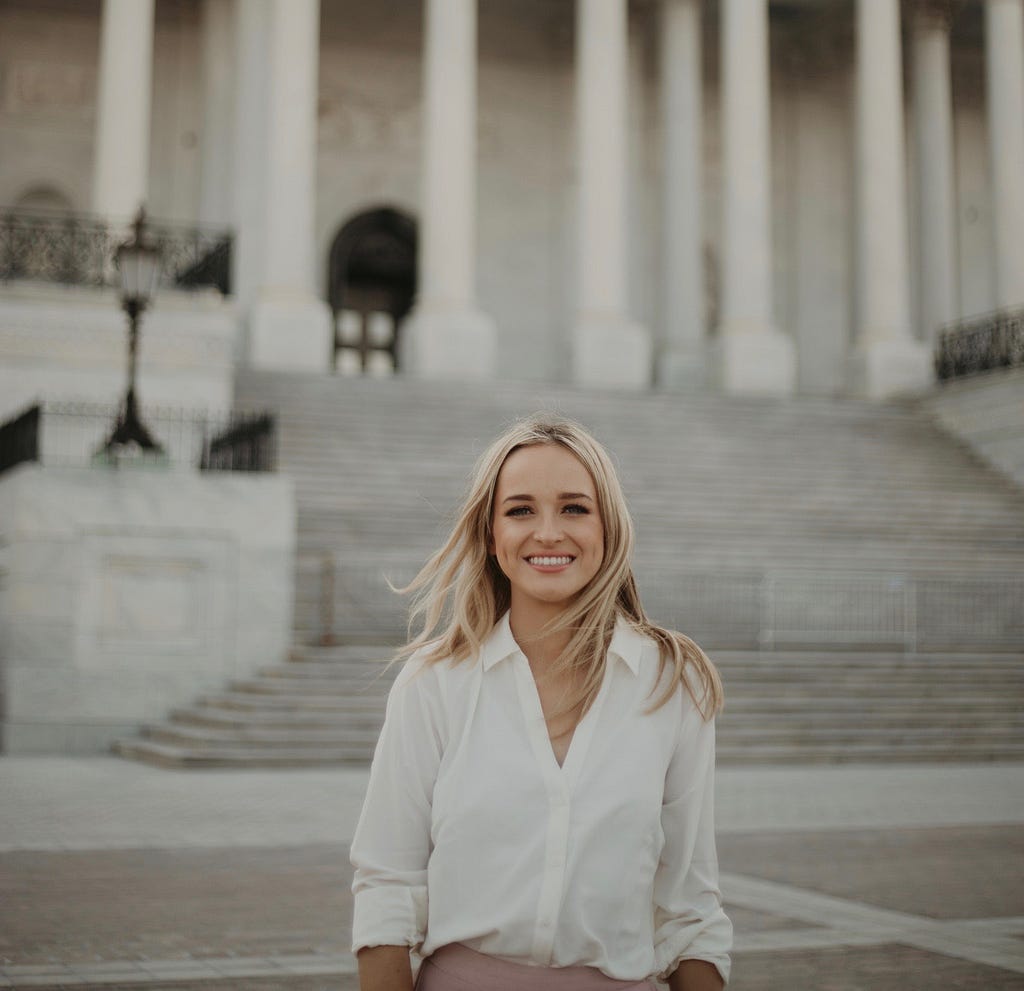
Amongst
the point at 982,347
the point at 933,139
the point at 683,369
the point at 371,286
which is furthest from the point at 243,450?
the point at 933,139

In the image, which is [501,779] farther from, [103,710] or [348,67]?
[348,67]

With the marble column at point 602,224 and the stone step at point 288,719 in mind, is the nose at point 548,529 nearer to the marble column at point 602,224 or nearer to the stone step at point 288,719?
the stone step at point 288,719

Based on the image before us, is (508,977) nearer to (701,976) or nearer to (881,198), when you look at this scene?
(701,976)

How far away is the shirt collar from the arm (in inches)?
21.7

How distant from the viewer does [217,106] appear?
33.2m

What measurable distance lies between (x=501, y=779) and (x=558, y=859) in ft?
0.59

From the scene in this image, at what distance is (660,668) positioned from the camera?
303cm

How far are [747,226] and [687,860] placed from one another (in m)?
30.7

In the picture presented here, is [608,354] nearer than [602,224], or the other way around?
[608,354]

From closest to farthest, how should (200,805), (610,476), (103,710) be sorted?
(610,476), (200,805), (103,710)

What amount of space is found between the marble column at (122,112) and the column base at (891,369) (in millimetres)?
14888

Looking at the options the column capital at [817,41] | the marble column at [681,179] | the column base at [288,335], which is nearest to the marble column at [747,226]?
the marble column at [681,179]

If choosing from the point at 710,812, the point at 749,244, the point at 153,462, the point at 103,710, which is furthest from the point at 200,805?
the point at 749,244

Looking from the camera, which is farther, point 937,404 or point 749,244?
point 749,244
